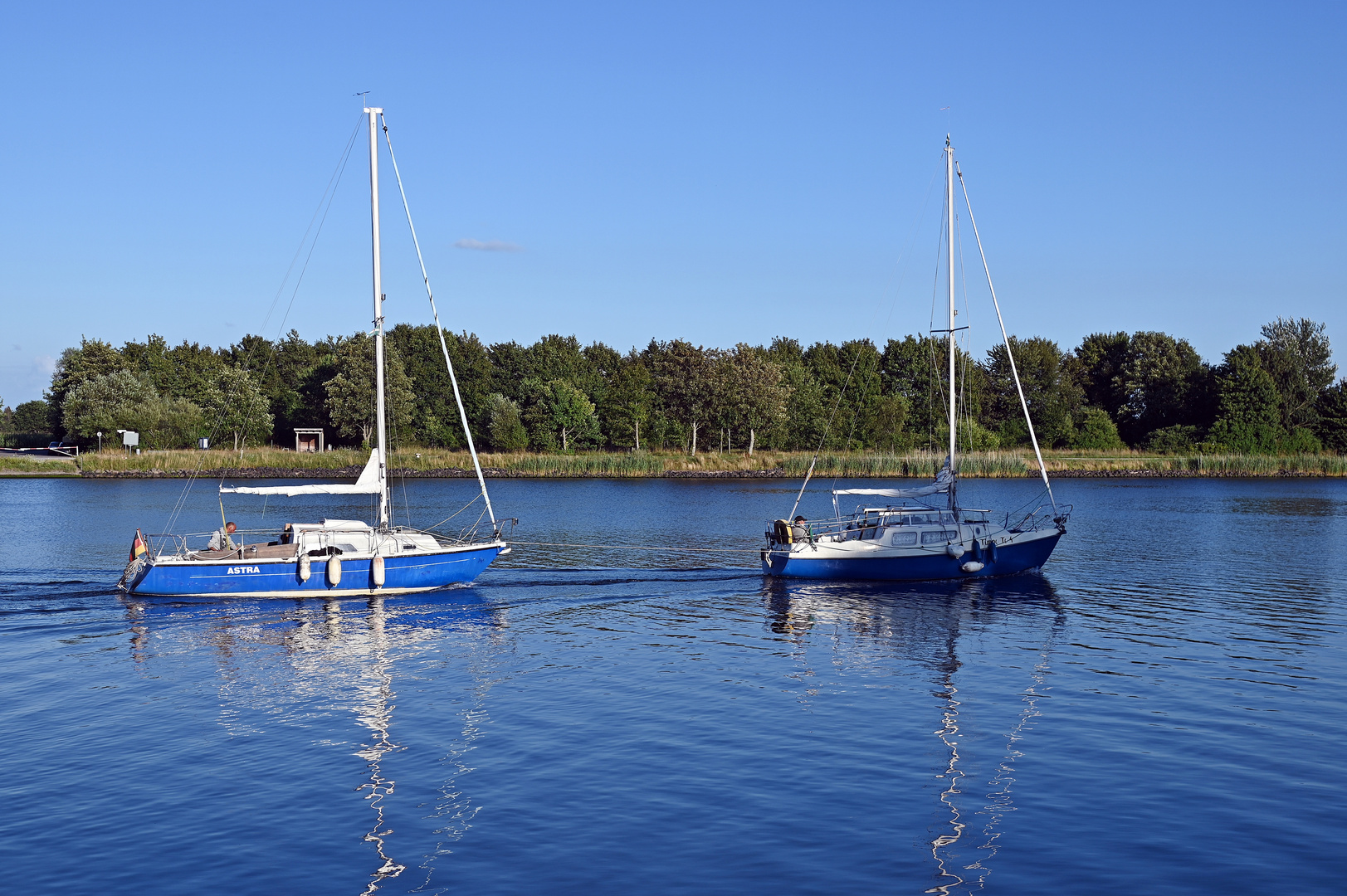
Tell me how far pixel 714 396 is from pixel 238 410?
5451cm

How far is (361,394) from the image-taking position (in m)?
121

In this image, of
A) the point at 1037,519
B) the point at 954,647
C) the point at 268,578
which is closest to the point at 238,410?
the point at 1037,519

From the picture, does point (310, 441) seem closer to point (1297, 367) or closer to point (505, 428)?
point (505, 428)

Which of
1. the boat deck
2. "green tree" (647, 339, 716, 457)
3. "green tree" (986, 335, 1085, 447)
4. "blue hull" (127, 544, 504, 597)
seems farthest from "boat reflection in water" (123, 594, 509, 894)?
"green tree" (986, 335, 1085, 447)

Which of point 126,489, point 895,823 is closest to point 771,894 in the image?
point 895,823

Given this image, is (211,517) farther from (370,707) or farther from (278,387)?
(278,387)

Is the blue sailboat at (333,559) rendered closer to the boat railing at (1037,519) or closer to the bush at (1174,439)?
the boat railing at (1037,519)

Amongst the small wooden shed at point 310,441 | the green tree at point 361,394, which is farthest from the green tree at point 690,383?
the small wooden shed at point 310,441

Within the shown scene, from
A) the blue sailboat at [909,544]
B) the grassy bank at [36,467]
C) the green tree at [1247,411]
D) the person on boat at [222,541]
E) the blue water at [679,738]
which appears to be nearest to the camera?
the blue water at [679,738]

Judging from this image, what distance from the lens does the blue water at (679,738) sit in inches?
589

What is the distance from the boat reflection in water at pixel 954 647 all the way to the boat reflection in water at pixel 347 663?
7283 mm

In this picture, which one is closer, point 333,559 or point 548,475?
point 333,559

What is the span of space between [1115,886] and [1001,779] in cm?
418

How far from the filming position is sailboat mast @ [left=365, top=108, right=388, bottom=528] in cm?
3609
